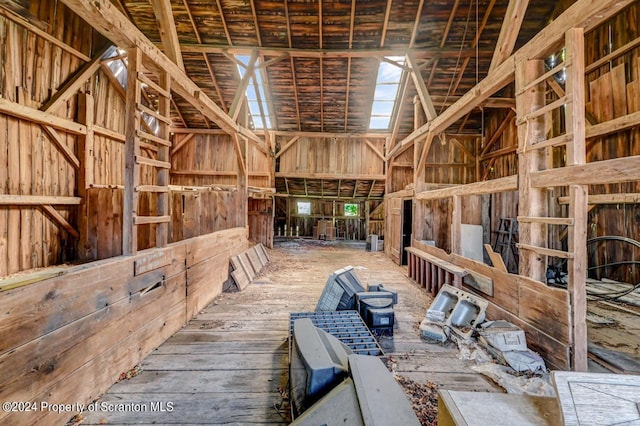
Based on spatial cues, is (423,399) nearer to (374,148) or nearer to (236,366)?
(236,366)

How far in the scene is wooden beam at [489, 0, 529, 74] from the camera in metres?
3.35

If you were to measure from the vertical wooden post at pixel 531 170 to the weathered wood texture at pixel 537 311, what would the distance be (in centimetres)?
21

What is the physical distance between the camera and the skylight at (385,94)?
7938mm

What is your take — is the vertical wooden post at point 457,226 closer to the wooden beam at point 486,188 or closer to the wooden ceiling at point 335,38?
the wooden beam at point 486,188

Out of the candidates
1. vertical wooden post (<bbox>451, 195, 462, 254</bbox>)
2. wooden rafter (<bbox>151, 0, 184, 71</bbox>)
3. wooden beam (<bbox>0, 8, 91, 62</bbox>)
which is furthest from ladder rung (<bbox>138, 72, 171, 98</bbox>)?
vertical wooden post (<bbox>451, 195, 462, 254</bbox>)

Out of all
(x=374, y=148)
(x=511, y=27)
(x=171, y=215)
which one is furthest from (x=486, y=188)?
(x=374, y=148)

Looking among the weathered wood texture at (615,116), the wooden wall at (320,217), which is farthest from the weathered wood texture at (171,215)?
the weathered wood texture at (615,116)

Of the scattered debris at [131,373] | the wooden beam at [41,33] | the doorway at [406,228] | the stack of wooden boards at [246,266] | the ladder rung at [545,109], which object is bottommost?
the scattered debris at [131,373]

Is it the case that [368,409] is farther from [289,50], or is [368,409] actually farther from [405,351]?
[289,50]

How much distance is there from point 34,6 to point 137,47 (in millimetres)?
3717

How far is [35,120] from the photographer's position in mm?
4621

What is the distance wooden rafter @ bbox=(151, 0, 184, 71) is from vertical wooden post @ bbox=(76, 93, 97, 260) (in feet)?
11.1

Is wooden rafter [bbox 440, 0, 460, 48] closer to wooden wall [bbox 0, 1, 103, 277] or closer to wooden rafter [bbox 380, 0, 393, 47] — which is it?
wooden rafter [bbox 380, 0, 393, 47]

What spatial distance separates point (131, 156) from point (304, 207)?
10.4m
